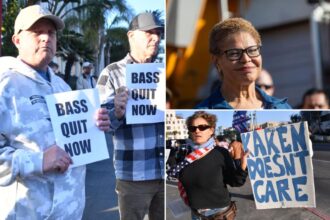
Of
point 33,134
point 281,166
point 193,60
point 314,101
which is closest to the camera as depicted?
point 33,134

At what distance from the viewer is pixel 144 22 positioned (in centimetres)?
232

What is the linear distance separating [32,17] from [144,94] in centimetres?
61

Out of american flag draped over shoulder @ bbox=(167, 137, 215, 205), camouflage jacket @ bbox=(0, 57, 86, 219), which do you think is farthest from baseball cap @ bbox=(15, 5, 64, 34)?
american flag draped over shoulder @ bbox=(167, 137, 215, 205)

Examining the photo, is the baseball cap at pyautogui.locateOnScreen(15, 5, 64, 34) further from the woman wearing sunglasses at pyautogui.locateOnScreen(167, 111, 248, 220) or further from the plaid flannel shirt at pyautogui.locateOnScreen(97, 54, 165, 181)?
the woman wearing sunglasses at pyautogui.locateOnScreen(167, 111, 248, 220)

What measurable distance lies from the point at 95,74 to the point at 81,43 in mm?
165

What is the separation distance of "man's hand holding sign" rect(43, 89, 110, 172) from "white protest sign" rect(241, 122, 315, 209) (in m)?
0.67

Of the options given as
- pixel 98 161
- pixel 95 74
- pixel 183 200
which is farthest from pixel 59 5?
pixel 183 200

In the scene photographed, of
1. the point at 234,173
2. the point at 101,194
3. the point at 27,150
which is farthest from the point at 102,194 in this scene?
the point at 234,173

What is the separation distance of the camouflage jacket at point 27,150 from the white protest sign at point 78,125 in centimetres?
4

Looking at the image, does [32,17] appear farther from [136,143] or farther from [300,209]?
[300,209]

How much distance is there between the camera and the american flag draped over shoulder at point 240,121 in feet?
7.54

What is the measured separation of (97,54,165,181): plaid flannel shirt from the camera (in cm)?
231

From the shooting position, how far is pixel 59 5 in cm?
232

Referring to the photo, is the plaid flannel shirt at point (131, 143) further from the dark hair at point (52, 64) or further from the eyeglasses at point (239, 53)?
the eyeglasses at point (239, 53)
